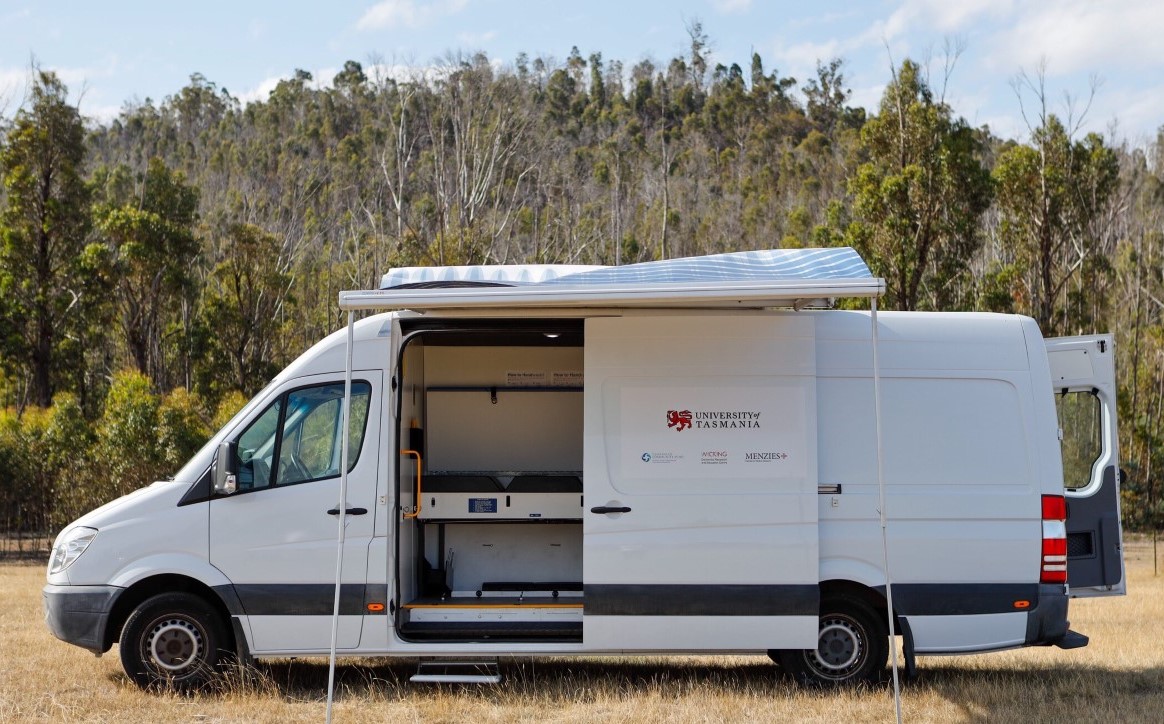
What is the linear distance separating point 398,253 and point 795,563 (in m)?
26.8

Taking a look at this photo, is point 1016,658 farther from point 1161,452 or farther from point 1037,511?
point 1161,452

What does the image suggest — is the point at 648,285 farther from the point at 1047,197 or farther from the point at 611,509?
the point at 1047,197

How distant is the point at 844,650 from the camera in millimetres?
8070

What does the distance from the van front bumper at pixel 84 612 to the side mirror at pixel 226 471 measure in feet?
3.12

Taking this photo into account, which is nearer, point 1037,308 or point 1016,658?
point 1016,658

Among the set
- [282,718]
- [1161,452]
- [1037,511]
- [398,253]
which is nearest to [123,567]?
[282,718]

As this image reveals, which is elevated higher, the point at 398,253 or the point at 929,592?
the point at 398,253

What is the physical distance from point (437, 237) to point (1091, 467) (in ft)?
88.7

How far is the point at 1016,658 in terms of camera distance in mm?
9938

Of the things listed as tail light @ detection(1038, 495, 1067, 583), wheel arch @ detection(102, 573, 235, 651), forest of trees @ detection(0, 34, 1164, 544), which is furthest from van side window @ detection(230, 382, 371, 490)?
forest of trees @ detection(0, 34, 1164, 544)

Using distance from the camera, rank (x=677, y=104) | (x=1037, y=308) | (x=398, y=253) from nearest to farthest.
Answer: (x=1037, y=308)
(x=398, y=253)
(x=677, y=104)

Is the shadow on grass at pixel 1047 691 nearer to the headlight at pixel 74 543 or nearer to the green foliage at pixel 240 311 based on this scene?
the headlight at pixel 74 543

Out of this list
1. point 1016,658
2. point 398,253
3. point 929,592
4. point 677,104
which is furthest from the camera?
point 677,104

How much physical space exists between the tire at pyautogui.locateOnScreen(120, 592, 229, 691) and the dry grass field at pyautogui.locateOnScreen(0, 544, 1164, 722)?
0.16 metres
